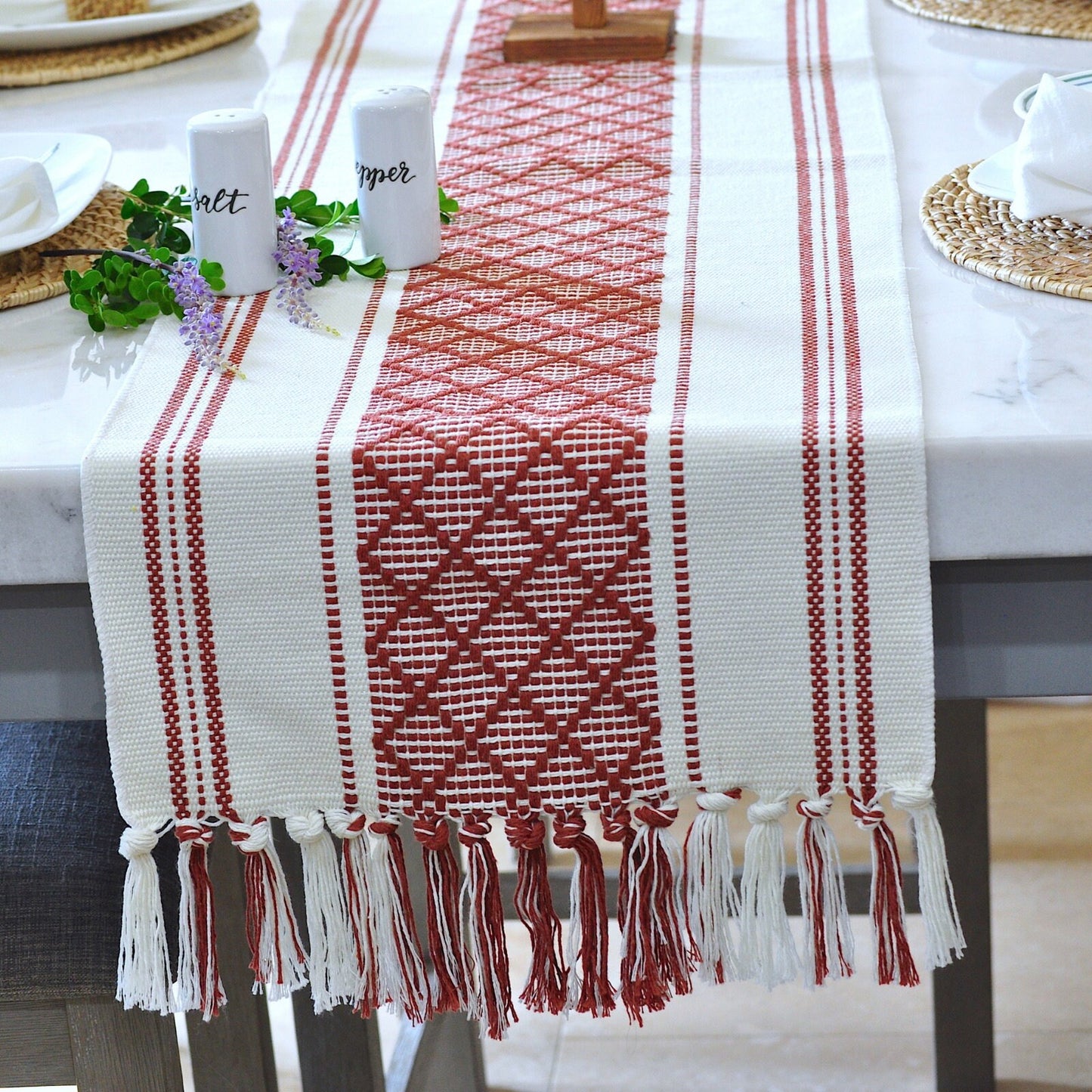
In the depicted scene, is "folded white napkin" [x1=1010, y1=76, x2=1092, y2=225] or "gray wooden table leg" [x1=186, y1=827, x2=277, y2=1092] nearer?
"folded white napkin" [x1=1010, y1=76, x2=1092, y2=225]

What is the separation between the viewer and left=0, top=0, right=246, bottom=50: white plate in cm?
122

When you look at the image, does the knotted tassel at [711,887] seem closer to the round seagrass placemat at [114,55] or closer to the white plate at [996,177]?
the white plate at [996,177]

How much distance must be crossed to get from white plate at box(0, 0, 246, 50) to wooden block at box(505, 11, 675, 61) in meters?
0.26

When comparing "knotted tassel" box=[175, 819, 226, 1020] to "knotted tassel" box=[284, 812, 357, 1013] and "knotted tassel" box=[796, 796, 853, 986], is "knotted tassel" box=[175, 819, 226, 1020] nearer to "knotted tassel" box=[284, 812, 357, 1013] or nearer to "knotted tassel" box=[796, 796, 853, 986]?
"knotted tassel" box=[284, 812, 357, 1013]

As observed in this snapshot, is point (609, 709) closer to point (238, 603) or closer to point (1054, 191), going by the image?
point (238, 603)

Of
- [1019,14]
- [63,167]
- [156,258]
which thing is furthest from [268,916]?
[1019,14]

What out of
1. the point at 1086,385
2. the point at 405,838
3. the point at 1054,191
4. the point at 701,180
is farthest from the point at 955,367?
the point at 405,838

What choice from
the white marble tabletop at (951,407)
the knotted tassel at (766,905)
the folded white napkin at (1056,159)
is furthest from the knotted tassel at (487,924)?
the folded white napkin at (1056,159)

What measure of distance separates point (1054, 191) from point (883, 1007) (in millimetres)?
1108

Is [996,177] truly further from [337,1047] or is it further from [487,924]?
[337,1047]

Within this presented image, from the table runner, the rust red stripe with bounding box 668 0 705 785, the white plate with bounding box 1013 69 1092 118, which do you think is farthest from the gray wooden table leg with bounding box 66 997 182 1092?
the white plate with bounding box 1013 69 1092 118

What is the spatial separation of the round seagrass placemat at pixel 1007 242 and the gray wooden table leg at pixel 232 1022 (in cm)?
53

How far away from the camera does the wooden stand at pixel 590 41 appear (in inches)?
46.1

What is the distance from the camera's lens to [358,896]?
2.25 ft
